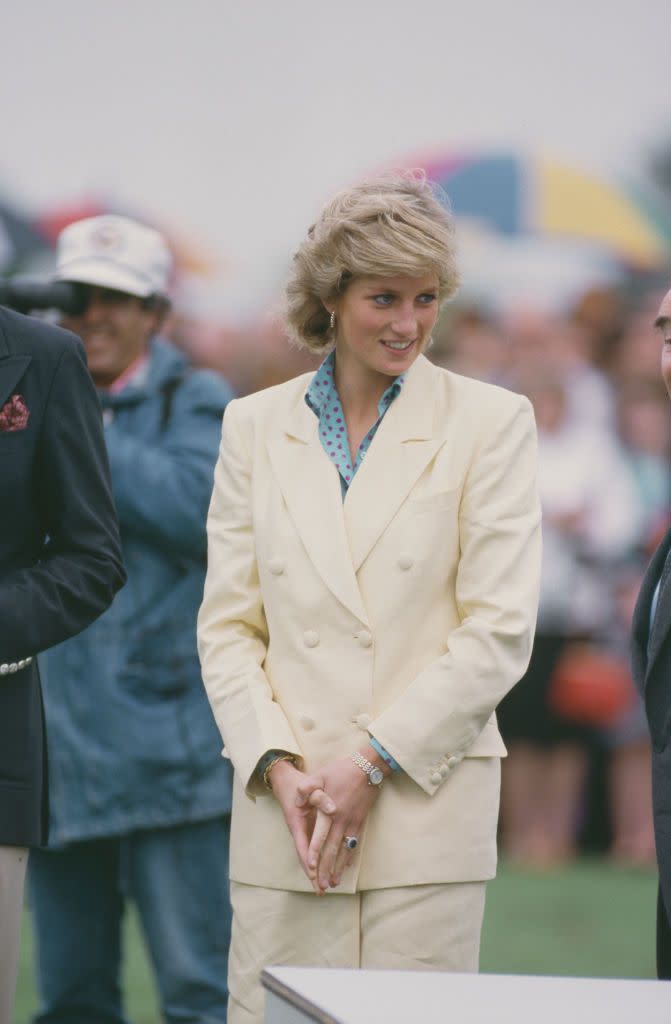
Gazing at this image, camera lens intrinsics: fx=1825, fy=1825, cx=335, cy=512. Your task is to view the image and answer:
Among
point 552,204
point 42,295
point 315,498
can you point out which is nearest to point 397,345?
point 315,498

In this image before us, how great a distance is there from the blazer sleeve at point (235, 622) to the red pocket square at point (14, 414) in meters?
0.45

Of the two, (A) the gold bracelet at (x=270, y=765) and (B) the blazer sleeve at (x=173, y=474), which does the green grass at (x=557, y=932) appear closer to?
(B) the blazer sleeve at (x=173, y=474)

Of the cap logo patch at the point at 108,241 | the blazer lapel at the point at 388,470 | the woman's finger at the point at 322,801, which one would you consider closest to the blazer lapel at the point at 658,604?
the blazer lapel at the point at 388,470

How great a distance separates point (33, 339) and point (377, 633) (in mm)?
712

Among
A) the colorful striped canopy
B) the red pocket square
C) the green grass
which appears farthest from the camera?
the colorful striped canopy

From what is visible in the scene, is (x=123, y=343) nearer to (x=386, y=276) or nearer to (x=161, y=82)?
(x=386, y=276)

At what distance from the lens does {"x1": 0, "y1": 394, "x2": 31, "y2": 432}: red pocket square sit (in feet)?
9.08

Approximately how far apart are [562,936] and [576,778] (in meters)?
1.36

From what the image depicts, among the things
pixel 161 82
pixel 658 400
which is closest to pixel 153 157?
pixel 161 82

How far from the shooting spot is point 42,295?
370 cm

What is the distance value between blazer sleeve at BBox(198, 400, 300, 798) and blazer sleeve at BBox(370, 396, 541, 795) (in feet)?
Answer: 0.70

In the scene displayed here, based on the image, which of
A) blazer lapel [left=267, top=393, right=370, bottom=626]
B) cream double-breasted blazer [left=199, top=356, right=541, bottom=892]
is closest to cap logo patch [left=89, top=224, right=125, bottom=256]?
blazer lapel [left=267, top=393, right=370, bottom=626]

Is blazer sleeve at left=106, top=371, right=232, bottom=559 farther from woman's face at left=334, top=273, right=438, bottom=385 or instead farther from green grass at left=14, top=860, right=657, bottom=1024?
green grass at left=14, top=860, right=657, bottom=1024

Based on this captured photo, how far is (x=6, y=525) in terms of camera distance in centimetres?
278
